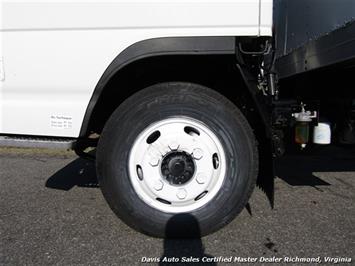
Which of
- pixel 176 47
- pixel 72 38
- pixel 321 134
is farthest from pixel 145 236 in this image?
pixel 321 134

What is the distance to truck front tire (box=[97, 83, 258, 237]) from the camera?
9.48 feet

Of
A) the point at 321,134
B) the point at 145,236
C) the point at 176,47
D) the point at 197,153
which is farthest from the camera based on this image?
the point at 321,134

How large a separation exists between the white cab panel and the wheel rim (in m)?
0.51

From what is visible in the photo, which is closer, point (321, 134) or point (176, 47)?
point (176, 47)

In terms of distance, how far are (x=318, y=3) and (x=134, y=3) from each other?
1.68 meters

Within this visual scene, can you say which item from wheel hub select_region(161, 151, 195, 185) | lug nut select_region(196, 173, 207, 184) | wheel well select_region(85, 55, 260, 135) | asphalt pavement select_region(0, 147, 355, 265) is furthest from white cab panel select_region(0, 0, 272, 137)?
lug nut select_region(196, 173, 207, 184)

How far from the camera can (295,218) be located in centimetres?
344

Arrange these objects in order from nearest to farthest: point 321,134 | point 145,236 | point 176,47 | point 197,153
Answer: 1. point 176,47
2. point 197,153
3. point 145,236
4. point 321,134

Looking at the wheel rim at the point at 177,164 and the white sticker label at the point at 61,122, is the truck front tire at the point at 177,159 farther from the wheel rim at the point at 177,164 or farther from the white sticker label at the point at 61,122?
the white sticker label at the point at 61,122

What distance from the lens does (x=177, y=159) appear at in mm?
2928

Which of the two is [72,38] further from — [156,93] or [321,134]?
[321,134]

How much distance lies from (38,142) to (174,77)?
1.08 m

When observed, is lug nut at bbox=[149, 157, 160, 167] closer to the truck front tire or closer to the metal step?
the truck front tire

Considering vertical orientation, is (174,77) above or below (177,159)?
above
